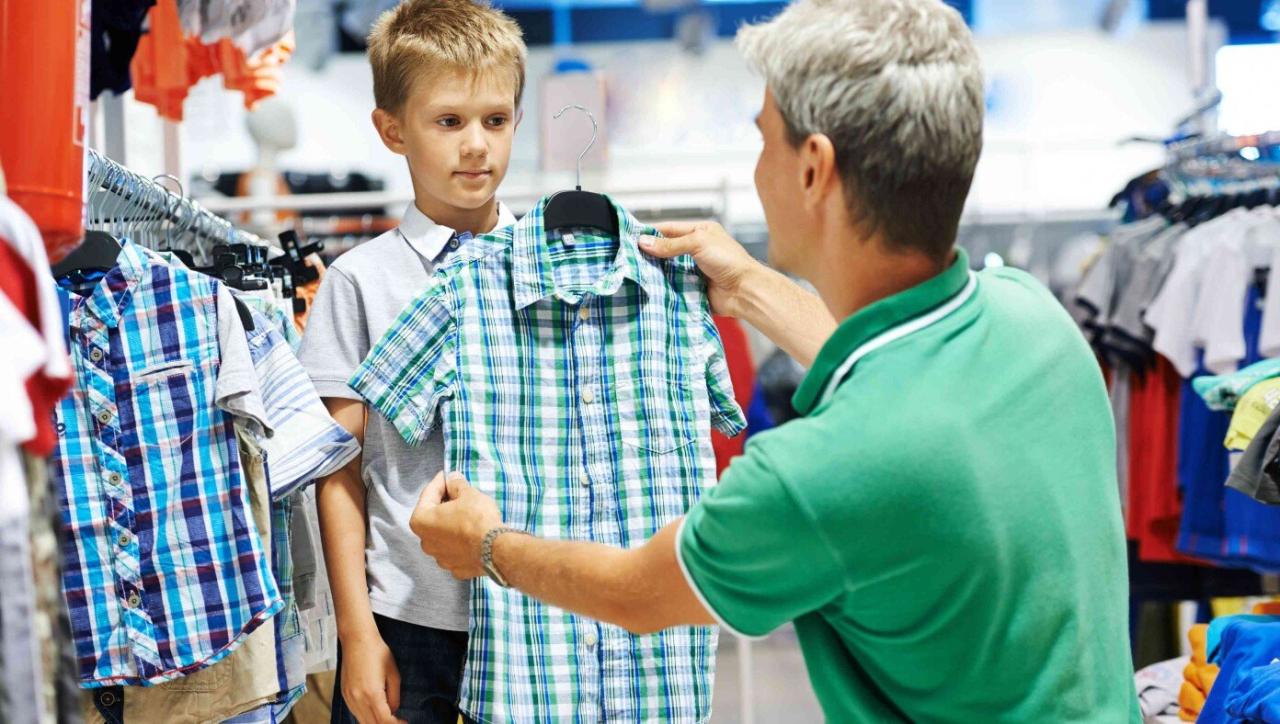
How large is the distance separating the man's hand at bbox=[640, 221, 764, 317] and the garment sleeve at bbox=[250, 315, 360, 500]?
0.52 m

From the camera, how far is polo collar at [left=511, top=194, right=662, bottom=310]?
6.13 ft

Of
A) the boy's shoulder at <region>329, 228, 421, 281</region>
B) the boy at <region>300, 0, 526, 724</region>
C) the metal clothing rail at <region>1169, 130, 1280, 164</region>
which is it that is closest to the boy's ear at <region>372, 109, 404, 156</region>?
the boy at <region>300, 0, 526, 724</region>

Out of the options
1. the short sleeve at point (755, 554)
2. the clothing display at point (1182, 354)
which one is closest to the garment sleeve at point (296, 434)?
the short sleeve at point (755, 554)

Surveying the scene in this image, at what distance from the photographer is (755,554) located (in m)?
1.26

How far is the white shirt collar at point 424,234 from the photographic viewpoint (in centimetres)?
194

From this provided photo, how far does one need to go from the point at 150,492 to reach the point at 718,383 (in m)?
0.81

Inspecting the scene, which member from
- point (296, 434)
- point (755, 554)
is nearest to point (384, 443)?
point (296, 434)

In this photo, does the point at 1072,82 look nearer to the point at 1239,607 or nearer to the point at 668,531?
the point at 1239,607

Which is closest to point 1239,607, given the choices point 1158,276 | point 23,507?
point 1158,276

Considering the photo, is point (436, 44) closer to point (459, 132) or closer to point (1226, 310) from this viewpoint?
point (459, 132)

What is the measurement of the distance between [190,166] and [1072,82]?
6.46m

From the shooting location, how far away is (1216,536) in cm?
391

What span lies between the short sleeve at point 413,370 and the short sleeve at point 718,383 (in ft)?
1.22

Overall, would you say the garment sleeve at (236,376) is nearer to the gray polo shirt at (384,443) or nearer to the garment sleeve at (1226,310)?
the gray polo shirt at (384,443)
